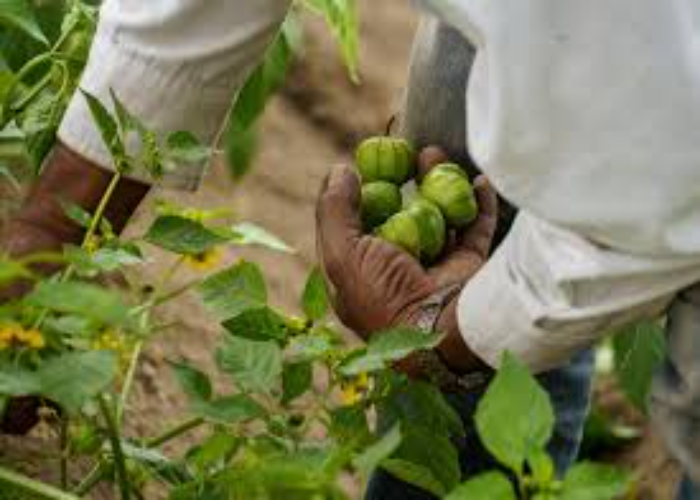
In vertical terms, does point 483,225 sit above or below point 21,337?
below

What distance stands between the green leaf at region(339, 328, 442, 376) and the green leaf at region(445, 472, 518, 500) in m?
0.16

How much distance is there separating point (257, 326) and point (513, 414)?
318 millimetres

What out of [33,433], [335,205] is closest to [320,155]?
[33,433]

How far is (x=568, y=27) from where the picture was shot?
1.32 m

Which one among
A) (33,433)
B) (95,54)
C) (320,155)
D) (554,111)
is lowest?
(320,155)

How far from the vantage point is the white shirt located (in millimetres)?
1323

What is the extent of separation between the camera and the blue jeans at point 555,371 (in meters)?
1.53

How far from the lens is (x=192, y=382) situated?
148cm

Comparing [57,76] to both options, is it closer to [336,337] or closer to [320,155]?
[336,337]

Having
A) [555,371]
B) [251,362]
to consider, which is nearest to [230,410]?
[251,362]

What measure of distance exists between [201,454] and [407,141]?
0.48m

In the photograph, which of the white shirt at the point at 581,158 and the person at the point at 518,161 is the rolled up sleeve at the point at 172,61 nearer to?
the person at the point at 518,161

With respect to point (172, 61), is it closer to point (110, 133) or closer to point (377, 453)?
point (110, 133)

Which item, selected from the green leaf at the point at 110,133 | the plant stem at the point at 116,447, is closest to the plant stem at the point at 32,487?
the plant stem at the point at 116,447
